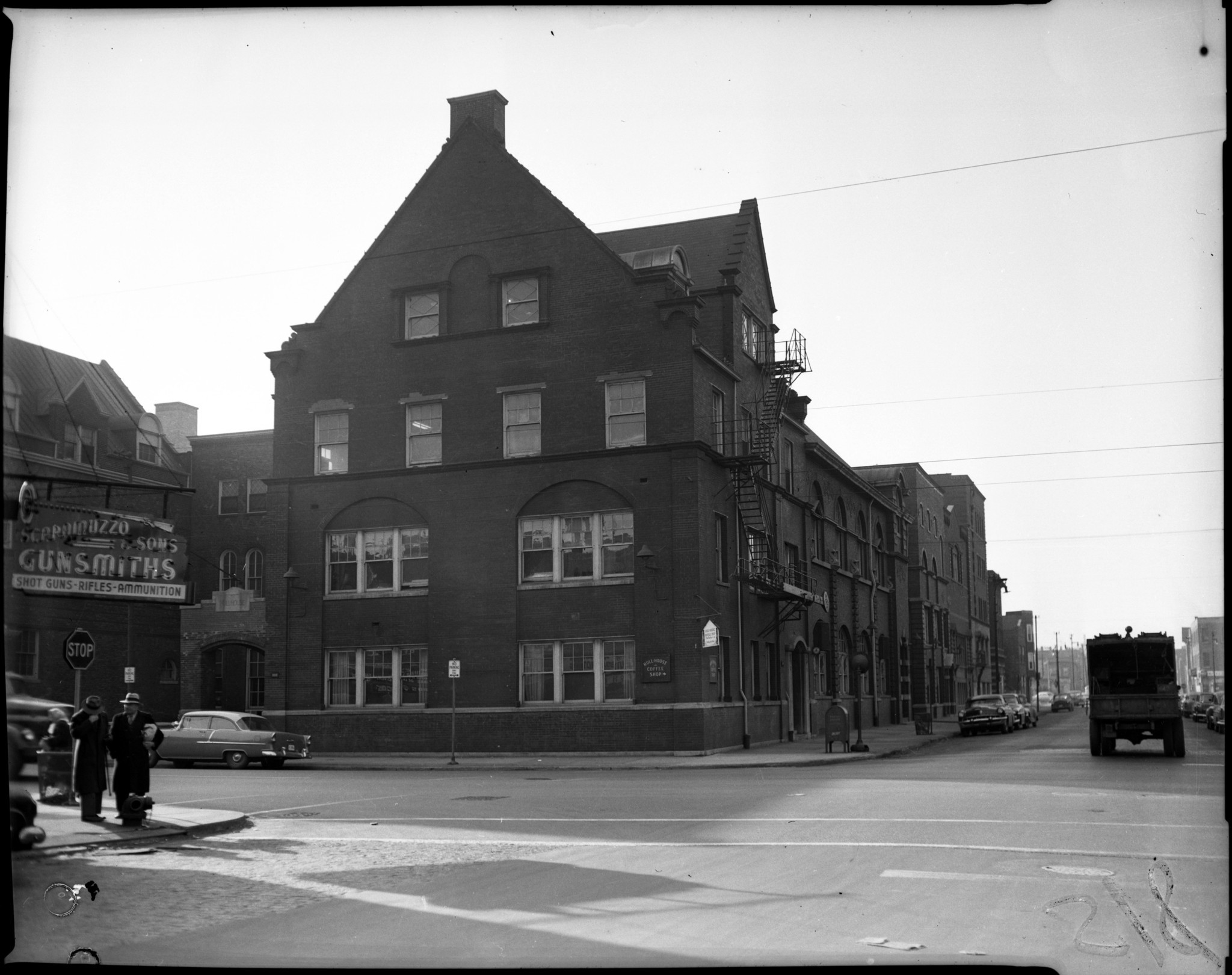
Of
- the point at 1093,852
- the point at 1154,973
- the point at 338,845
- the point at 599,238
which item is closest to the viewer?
the point at 1154,973

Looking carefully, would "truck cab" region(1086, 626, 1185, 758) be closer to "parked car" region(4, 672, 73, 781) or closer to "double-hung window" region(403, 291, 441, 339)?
"double-hung window" region(403, 291, 441, 339)

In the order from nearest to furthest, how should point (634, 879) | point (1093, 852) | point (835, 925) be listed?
point (835, 925) < point (634, 879) < point (1093, 852)

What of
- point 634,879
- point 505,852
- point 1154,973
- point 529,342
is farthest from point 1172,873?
point 529,342

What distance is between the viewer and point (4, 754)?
6500mm

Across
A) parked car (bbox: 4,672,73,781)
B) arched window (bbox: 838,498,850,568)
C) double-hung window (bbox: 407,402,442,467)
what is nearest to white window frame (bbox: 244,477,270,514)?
double-hung window (bbox: 407,402,442,467)

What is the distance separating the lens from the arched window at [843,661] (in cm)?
4834

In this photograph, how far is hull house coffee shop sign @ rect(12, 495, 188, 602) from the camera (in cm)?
912

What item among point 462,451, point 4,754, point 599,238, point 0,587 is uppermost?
point 599,238

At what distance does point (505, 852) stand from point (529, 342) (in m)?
23.2

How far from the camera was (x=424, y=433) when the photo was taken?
3622 cm

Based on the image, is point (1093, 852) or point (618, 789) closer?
point (1093, 852)

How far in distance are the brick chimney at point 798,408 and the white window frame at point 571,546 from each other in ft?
37.8

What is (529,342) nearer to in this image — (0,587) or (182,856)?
(182,856)

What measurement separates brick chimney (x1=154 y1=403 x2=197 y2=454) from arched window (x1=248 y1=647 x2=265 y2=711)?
938 centimetres
